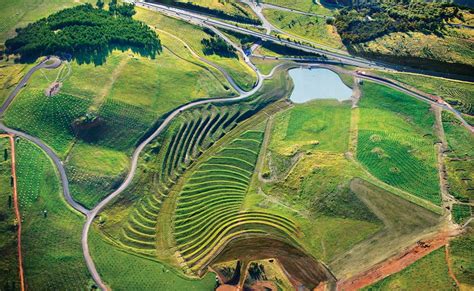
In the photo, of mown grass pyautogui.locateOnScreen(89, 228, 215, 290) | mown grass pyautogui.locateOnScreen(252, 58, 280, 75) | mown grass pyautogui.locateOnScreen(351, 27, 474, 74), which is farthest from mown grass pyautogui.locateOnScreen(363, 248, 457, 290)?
mown grass pyautogui.locateOnScreen(351, 27, 474, 74)

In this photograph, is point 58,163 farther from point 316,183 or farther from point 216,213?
point 316,183

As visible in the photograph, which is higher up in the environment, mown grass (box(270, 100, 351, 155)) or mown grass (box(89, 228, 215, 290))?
mown grass (box(270, 100, 351, 155))

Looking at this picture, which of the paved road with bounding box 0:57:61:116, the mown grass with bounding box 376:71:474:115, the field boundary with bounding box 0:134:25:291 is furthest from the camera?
the mown grass with bounding box 376:71:474:115

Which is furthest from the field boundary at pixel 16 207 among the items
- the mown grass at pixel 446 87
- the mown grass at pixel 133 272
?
the mown grass at pixel 446 87

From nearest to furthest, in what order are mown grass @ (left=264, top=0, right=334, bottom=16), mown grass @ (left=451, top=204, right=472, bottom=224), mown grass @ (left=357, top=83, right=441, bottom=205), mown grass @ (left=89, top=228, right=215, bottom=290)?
mown grass @ (left=89, top=228, right=215, bottom=290), mown grass @ (left=451, top=204, right=472, bottom=224), mown grass @ (left=357, top=83, right=441, bottom=205), mown grass @ (left=264, top=0, right=334, bottom=16)

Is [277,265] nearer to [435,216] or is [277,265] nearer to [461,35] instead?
[435,216]

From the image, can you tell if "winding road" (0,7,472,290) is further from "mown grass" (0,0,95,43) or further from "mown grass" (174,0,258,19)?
"mown grass" (0,0,95,43)

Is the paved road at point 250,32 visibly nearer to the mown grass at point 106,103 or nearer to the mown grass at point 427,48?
the mown grass at point 427,48
